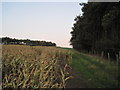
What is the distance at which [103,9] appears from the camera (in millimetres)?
12750

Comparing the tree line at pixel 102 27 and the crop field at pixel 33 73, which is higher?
the tree line at pixel 102 27

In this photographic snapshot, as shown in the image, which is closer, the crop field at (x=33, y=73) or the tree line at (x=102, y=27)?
→ the crop field at (x=33, y=73)

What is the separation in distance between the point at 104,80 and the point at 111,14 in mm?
7600

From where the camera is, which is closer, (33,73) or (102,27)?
(33,73)

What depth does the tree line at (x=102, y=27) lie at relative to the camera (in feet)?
29.5

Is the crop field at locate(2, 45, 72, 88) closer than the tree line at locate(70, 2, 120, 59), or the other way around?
the crop field at locate(2, 45, 72, 88)

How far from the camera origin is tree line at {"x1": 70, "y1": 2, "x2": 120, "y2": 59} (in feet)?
29.5

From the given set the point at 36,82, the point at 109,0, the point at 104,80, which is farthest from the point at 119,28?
the point at 36,82

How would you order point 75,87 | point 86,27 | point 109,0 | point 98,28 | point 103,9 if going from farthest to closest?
point 98,28 → point 86,27 → point 103,9 → point 109,0 → point 75,87

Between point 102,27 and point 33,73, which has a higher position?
point 102,27

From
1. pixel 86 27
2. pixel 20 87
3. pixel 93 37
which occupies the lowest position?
pixel 20 87

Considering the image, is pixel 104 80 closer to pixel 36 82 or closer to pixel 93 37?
pixel 36 82

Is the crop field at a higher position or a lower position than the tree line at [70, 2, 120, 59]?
lower

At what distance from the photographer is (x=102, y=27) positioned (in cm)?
1451
